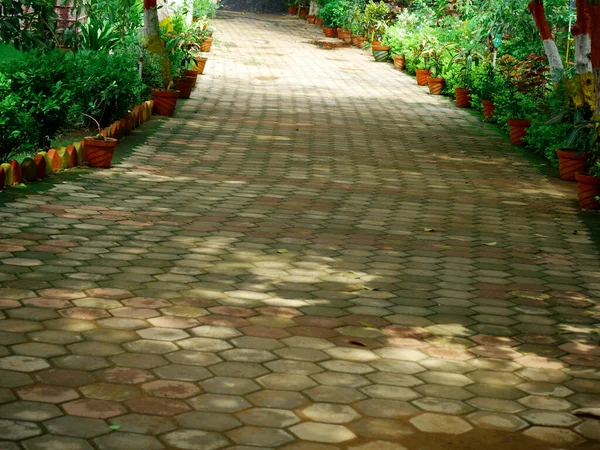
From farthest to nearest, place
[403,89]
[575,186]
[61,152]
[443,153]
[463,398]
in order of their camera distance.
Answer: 1. [403,89]
2. [443,153]
3. [575,186]
4. [61,152]
5. [463,398]

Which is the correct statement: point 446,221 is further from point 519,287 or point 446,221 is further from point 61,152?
point 61,152

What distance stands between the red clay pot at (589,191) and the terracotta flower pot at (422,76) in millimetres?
10049

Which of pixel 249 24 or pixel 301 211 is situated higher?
pixel 249 24

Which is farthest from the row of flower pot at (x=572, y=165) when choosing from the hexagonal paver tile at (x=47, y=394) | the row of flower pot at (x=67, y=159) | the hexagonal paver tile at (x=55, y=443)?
the hexagonal paver tile at (x=55, y=443)

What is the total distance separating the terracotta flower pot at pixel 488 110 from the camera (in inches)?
572

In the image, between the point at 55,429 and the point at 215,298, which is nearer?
the point at 55,429

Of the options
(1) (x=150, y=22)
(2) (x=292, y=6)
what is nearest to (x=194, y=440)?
(1) (x=150, y=22)

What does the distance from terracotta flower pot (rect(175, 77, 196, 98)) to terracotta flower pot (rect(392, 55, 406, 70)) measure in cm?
738

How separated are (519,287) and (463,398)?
2.03 meters

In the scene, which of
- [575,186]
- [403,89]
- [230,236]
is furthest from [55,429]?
[403,89]

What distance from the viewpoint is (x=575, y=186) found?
32.4 feet

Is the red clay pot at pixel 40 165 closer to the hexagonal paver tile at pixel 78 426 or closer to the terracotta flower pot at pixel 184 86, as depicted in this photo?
the hexagonal paver tile at pixel 78 426

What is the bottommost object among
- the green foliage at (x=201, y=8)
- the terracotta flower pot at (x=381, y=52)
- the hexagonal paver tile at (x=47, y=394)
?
the hexagonal paver tile at (x=47, y=394)

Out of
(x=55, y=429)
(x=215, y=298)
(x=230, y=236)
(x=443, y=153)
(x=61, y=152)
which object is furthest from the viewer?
(x=443, y=153)
